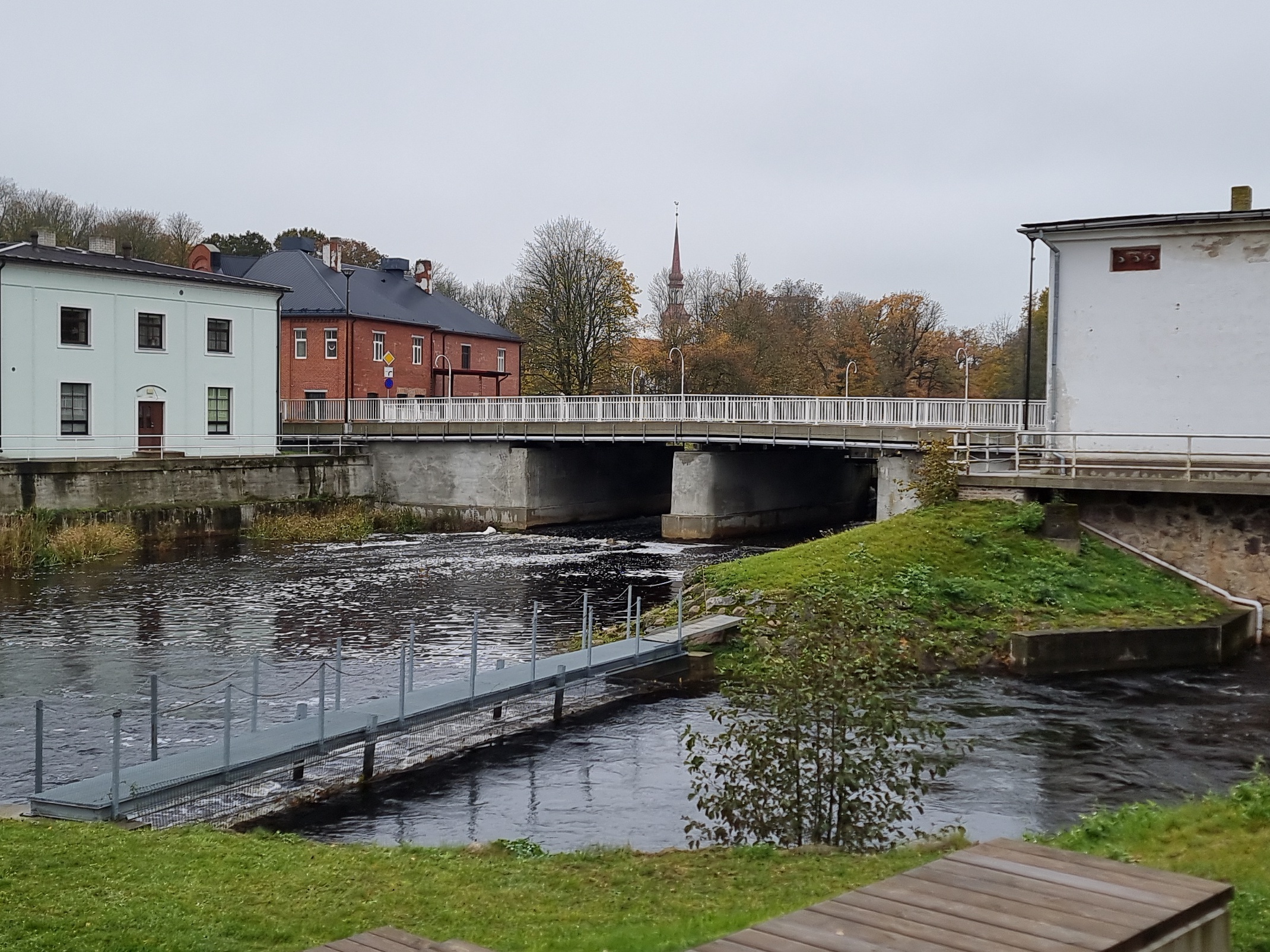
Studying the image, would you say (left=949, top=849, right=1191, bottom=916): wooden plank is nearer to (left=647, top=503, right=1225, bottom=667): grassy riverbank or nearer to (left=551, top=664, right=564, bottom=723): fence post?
(left=551, top=664, right=564, bottom=723): fence post

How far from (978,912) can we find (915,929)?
1.28ft

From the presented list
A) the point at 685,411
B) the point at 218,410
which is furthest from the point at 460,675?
the point at 218,410

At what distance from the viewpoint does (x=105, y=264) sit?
46.1 meters

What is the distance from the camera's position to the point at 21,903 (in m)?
8.17

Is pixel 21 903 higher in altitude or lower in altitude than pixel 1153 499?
lower

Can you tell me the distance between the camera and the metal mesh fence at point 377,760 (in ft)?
43.9

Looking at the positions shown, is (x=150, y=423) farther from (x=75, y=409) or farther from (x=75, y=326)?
(x=75, y=326)

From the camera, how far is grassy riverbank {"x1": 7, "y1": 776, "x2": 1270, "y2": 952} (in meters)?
7.77

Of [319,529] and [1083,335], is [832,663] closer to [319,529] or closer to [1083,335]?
[1083,335]

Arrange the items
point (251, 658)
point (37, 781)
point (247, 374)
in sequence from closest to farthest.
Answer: point (37, 781) → point (251, 658) → point (247, 374)

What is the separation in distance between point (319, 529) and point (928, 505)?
24.2 m

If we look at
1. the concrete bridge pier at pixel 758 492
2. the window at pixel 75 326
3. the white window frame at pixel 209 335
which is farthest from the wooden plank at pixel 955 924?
the white window frame at pixel 209 335

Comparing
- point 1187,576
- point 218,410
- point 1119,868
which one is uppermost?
point 218,410

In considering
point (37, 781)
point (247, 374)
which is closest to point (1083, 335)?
point (37, 781)
